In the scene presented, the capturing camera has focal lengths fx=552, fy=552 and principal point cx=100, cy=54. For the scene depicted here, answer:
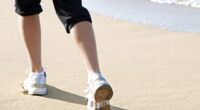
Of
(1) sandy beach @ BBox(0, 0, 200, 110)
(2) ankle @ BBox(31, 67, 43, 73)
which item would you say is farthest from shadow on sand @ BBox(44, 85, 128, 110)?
(2) ankle @ BBox(31, 67, 43, 73)

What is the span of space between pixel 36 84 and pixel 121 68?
2.68 feet

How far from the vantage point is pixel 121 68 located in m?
3.81

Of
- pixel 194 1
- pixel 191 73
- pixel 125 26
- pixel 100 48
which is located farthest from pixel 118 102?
pixel 194 1

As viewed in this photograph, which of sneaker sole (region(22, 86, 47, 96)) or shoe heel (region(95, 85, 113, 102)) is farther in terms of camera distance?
sneaker sole (region(22, 86, 47, 96))

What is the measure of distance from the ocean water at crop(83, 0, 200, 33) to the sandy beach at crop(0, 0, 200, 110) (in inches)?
13.2

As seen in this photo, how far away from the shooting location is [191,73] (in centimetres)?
363

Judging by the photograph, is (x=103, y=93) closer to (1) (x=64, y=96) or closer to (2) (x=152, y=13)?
(1) (x=64, y=96)

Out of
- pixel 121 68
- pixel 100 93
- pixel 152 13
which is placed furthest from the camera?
pixel 152 13

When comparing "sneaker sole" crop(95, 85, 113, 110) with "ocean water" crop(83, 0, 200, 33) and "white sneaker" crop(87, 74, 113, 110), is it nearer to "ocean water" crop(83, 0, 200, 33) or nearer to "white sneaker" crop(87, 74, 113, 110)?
"white sneaker" crop(87, 74, 113, 110)

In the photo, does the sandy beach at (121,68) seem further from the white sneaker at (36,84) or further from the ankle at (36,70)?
the ankle at (36,70)

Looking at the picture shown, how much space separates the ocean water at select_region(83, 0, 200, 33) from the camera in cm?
564

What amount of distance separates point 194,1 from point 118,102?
15.2ft

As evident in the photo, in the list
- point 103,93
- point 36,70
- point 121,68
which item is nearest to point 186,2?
point 121,68

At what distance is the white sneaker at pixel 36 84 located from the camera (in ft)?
10.5
